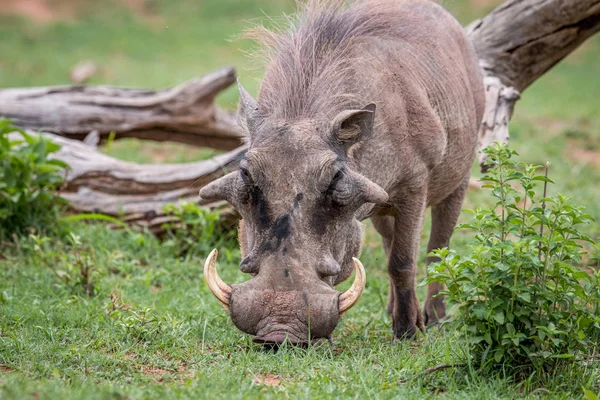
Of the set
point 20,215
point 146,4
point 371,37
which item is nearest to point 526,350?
point 371,37

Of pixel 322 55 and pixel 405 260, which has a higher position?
pixel 322 55

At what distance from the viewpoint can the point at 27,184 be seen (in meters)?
6.12

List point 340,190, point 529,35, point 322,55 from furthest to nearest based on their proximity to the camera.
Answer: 1. point 529,35
2. point 322,55
3. point 340,190

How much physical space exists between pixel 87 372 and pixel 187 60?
1274cm

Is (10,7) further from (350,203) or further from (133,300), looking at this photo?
(350,203)

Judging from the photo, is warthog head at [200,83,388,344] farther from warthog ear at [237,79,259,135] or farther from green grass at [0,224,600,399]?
green grass at [0,224,600,399]

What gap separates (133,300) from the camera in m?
4.96

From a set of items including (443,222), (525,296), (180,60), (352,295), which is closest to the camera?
(525,296)

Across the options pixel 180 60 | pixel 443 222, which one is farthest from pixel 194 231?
pixel 180 60

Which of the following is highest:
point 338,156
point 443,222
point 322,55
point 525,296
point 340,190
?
point 322,55

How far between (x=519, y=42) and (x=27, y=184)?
4.00 metres

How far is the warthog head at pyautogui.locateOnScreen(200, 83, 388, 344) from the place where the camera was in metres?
3.54

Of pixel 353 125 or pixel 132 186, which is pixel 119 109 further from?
pixel 353 125

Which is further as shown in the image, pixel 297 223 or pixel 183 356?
pixel 183 356
